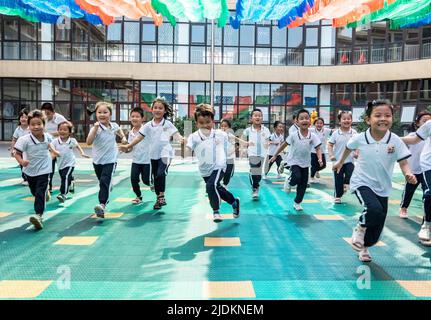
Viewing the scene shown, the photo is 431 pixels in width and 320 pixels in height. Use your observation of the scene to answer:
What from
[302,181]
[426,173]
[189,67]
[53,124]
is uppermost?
[189,67]

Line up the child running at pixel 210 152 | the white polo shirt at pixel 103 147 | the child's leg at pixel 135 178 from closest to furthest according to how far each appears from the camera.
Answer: the child running at pixel 210 152, the white polo shirt at pixel 103 147, the child's leg at pixel 135 178

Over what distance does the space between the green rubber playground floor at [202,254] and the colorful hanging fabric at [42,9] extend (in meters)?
3.22

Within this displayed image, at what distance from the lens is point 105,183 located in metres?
5.95

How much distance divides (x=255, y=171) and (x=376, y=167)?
3.92m

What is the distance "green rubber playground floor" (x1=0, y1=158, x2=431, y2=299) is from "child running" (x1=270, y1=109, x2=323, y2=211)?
41 centimetres

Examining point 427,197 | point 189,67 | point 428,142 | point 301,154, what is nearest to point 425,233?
point 427,197

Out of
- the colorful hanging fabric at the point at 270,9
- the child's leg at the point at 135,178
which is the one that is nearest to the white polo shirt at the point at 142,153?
the child's leg at the point at 135,178

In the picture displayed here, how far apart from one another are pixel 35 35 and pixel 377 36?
65.0 feet

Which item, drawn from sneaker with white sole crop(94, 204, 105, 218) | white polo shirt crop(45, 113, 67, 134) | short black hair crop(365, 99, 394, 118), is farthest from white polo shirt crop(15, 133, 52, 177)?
short black hair crop(365, 99, 394, 118)

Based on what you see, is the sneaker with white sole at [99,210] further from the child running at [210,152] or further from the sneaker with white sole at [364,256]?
the sneaker with white sole at [364,256]

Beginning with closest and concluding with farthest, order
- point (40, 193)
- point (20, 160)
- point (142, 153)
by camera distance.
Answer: point (20, 160), point (40, 193), point (142, 153)

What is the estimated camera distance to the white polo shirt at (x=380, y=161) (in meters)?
4.06

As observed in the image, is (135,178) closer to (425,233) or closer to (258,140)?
(258,140)

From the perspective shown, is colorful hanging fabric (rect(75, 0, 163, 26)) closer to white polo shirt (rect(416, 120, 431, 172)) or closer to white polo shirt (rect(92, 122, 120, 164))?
white polo shirt (rect(92, 122, 120, 164))
